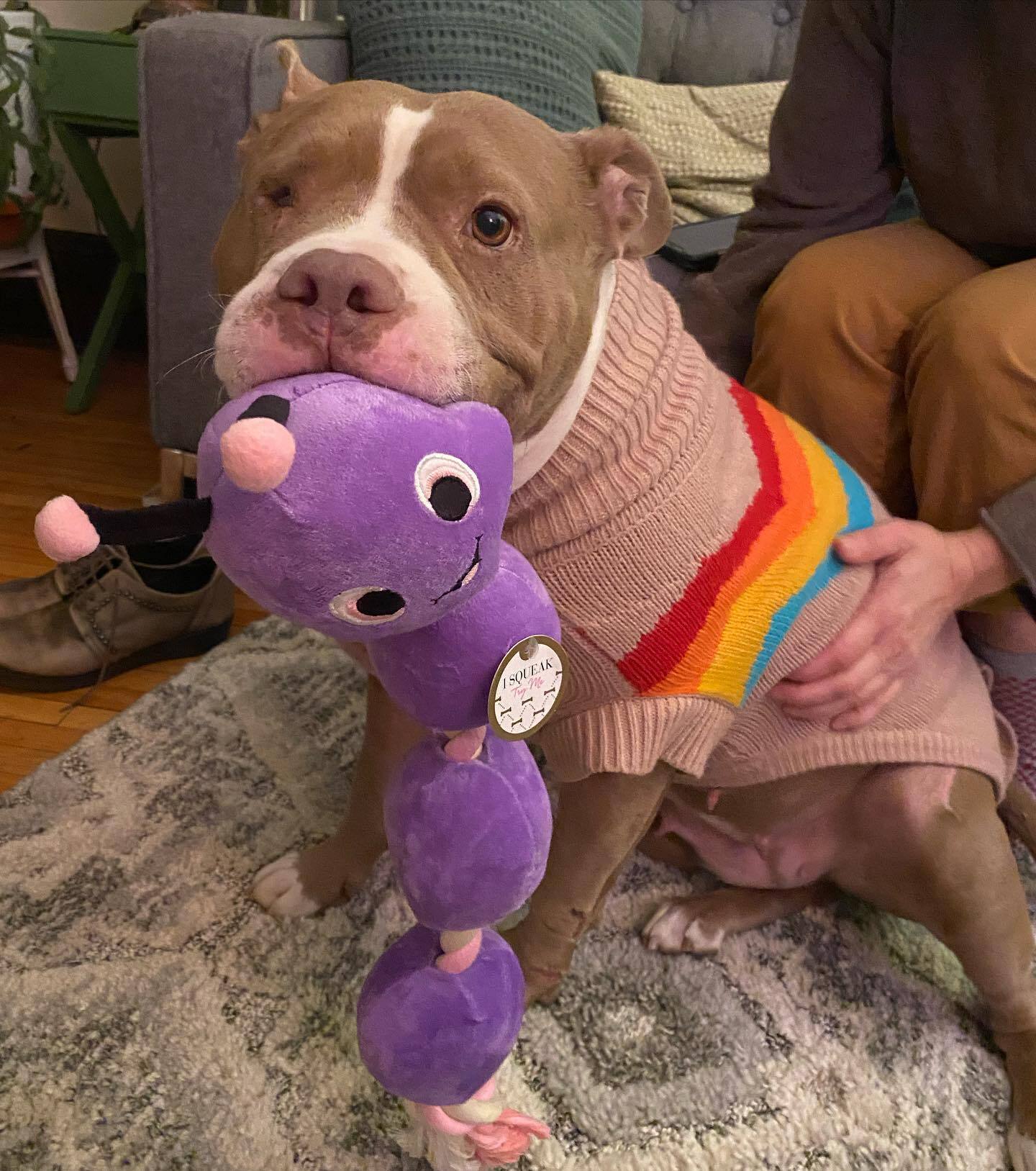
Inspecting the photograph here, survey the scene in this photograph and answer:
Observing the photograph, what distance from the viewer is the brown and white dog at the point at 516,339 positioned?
0.61 metres

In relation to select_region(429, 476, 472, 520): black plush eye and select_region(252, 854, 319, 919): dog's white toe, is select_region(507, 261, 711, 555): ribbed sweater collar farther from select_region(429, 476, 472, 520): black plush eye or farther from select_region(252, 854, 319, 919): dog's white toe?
select_region(252, 854, 319, 919): dog's white toe

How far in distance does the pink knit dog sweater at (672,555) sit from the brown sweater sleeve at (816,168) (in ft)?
1.68

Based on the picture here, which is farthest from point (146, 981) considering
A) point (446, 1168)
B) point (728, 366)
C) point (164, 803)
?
point (728, 366)

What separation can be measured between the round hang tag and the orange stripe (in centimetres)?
23

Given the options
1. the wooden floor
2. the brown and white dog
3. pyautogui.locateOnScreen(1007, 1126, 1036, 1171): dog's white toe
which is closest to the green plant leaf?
the wooden floor

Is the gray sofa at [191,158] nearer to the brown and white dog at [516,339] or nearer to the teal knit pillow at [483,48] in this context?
the teal knit pillow at [483,48]

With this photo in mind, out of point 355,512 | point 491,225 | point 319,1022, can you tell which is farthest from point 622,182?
point 319,1022

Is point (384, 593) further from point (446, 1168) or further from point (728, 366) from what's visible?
point (728, 366)

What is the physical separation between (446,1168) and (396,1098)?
15 centimetres

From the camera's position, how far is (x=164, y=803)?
1208 mm

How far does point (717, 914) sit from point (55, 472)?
1.73 metres

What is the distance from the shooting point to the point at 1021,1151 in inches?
37.2

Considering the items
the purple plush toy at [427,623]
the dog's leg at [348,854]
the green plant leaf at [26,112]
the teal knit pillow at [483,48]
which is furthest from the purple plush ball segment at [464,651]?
the green plant leaf at [26,112]

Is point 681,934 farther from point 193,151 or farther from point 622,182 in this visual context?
point 193,151
